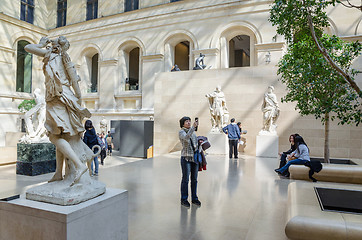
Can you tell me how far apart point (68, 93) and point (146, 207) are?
103 inches

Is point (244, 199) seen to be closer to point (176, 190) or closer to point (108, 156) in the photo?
point (176, 190)

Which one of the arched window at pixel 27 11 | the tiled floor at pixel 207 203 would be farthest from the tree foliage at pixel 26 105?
the tiled floor at pixel 207 203

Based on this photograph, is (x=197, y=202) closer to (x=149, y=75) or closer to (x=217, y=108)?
(x=217, y=108)

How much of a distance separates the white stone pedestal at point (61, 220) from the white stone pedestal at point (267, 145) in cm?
1047

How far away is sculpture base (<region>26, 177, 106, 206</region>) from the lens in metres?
2.71

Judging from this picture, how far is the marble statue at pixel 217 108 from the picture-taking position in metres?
13.1

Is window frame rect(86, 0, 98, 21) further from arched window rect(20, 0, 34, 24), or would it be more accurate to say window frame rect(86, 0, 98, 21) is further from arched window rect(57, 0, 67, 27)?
arched window rect(20, 0, 34, 24)

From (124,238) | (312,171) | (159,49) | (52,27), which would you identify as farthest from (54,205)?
(52,27)

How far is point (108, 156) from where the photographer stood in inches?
685

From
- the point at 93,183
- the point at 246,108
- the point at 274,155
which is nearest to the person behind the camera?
the point at 93,183

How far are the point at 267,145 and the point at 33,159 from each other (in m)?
9.67

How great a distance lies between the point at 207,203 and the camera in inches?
202

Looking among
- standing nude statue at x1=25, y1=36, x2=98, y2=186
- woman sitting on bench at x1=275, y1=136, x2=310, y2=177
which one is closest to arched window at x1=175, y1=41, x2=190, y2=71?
woman sitting on bench at x1=275, y1=136, x2=310, y2=177

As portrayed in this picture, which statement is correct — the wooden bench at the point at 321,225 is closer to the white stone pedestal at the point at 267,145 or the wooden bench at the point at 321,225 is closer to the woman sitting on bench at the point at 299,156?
the woman sitting on bench at the point at 299,156
